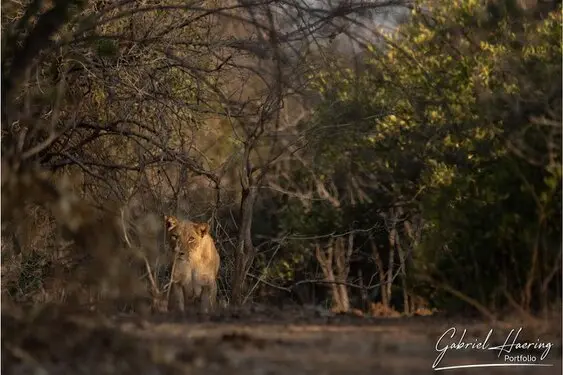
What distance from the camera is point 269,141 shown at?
2255 cm

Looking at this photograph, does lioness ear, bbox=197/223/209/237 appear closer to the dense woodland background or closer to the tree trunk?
the dense woodland background

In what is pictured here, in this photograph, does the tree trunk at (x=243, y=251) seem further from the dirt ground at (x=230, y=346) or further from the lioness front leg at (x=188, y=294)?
the dirt ground at (x=230, y=346)

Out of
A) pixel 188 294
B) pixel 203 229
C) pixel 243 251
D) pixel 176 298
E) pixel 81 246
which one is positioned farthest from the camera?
pixel 243 251

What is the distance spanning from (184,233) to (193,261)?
1.14ft

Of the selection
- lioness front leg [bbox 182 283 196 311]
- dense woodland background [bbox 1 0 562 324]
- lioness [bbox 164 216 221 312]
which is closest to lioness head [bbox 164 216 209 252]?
lioness [bbox 164 216 221 312]

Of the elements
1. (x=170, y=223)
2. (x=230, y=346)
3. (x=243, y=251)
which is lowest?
(x=230, y=346)

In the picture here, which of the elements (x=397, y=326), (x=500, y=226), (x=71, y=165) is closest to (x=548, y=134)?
(x=500, y=226)

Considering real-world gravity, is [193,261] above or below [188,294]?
above

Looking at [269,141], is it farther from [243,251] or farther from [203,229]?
[203,229]

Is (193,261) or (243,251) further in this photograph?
(243,251)

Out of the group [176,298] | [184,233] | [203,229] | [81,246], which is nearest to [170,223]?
[184,233]

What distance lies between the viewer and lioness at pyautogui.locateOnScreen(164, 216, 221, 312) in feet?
41.8

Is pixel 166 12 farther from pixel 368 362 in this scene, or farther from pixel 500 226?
pixel 368 362

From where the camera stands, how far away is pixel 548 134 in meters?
8.42
